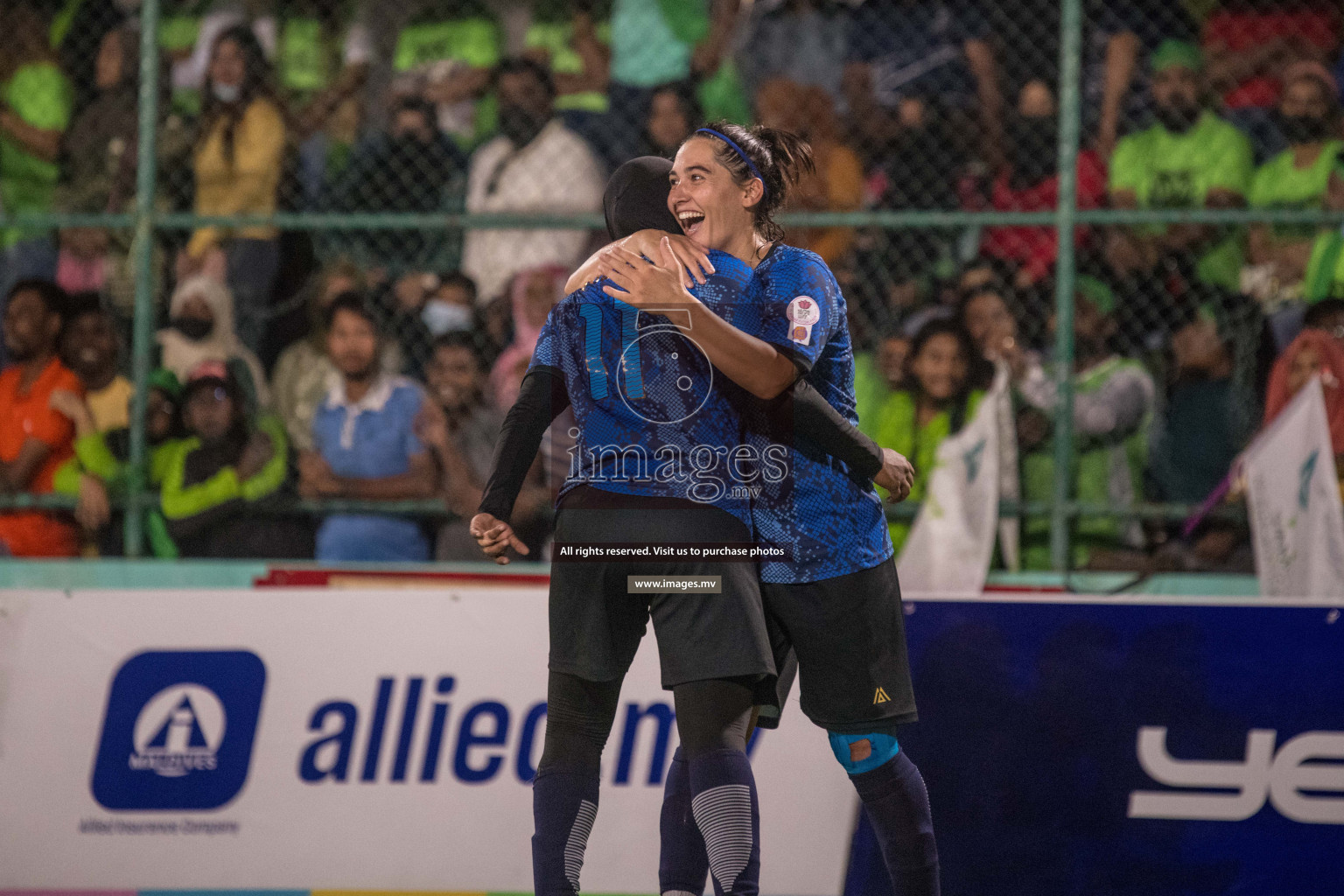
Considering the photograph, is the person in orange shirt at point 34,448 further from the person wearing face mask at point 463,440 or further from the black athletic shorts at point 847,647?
the black athletic shorts at point 847,647

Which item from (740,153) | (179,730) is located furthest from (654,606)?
(179,730)

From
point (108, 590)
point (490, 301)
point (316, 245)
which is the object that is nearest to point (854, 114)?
point (490, 301)

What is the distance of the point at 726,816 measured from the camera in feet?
9.00

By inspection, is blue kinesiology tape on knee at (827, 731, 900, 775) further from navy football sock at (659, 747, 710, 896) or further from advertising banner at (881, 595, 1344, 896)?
advertising banner at (881, 595, 1344, 896)

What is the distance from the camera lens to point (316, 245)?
6.12 meters

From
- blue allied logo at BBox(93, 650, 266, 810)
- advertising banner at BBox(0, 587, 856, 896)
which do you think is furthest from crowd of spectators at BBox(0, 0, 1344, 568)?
blue allied logo at BBox(93, 650, 266, 810)

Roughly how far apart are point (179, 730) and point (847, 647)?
209 centimetres

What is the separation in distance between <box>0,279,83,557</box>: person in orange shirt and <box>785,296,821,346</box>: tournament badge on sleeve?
12.5 ft

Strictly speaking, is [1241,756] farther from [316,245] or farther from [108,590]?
[316,245]

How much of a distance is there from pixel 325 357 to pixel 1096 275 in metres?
3.19

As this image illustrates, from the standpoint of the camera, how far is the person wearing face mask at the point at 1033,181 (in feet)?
18.8

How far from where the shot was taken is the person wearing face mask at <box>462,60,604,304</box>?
5906 millimetres

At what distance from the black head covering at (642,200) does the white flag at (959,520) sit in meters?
2.42

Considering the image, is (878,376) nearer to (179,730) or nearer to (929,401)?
(929,401)
